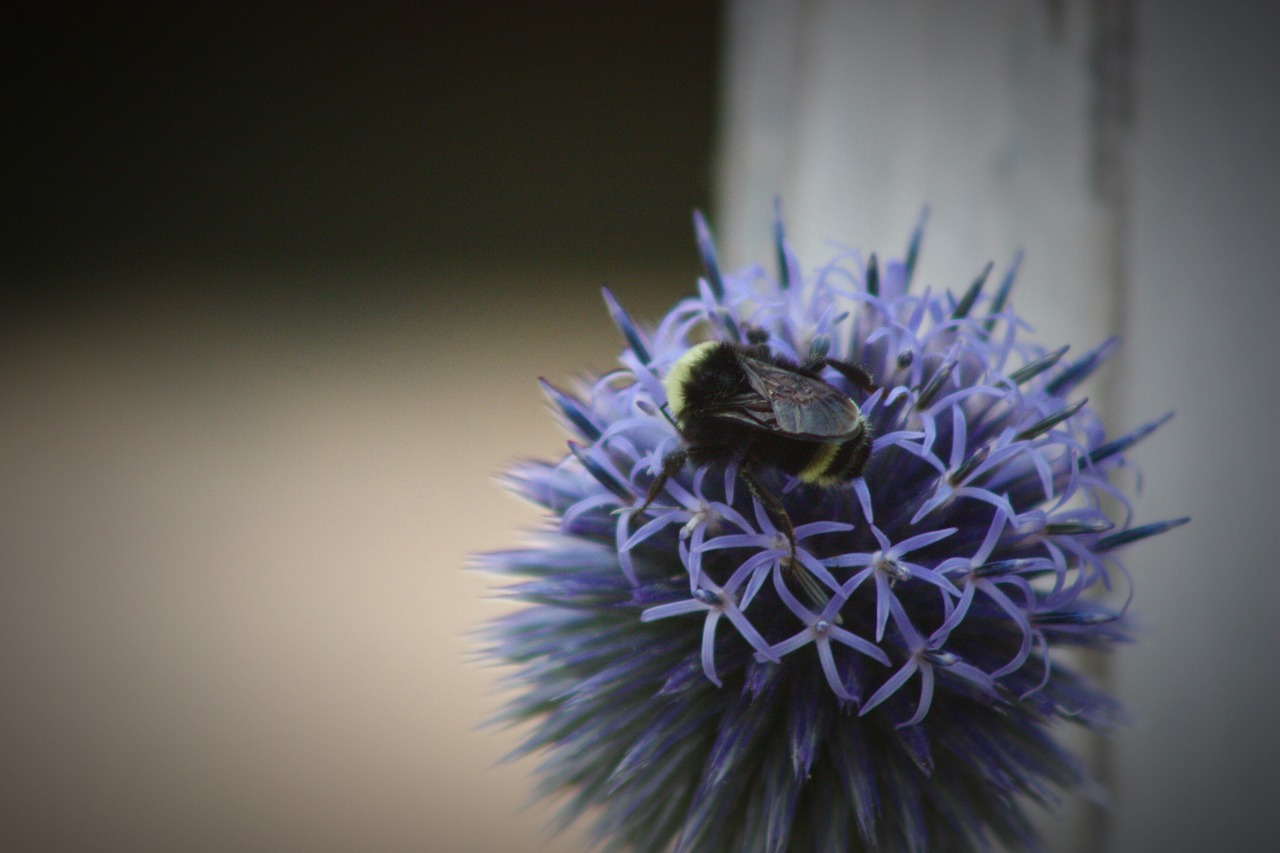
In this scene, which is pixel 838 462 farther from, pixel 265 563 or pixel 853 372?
pixel 265 563

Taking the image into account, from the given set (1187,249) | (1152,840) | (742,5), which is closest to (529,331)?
(742,5)

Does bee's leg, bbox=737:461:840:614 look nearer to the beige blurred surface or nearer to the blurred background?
the blurred background

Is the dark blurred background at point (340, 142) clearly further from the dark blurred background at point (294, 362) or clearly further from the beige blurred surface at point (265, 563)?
the beige blurred surface at point (265, 563)

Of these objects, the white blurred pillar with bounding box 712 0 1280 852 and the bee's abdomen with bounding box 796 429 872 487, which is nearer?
the bee's abdomen with bounding box 796 429 872 487

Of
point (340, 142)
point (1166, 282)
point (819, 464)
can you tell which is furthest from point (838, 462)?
point (340, 142)

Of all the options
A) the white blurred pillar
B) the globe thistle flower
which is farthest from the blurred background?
the globe thistle flower

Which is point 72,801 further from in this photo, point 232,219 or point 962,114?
point 962,114
